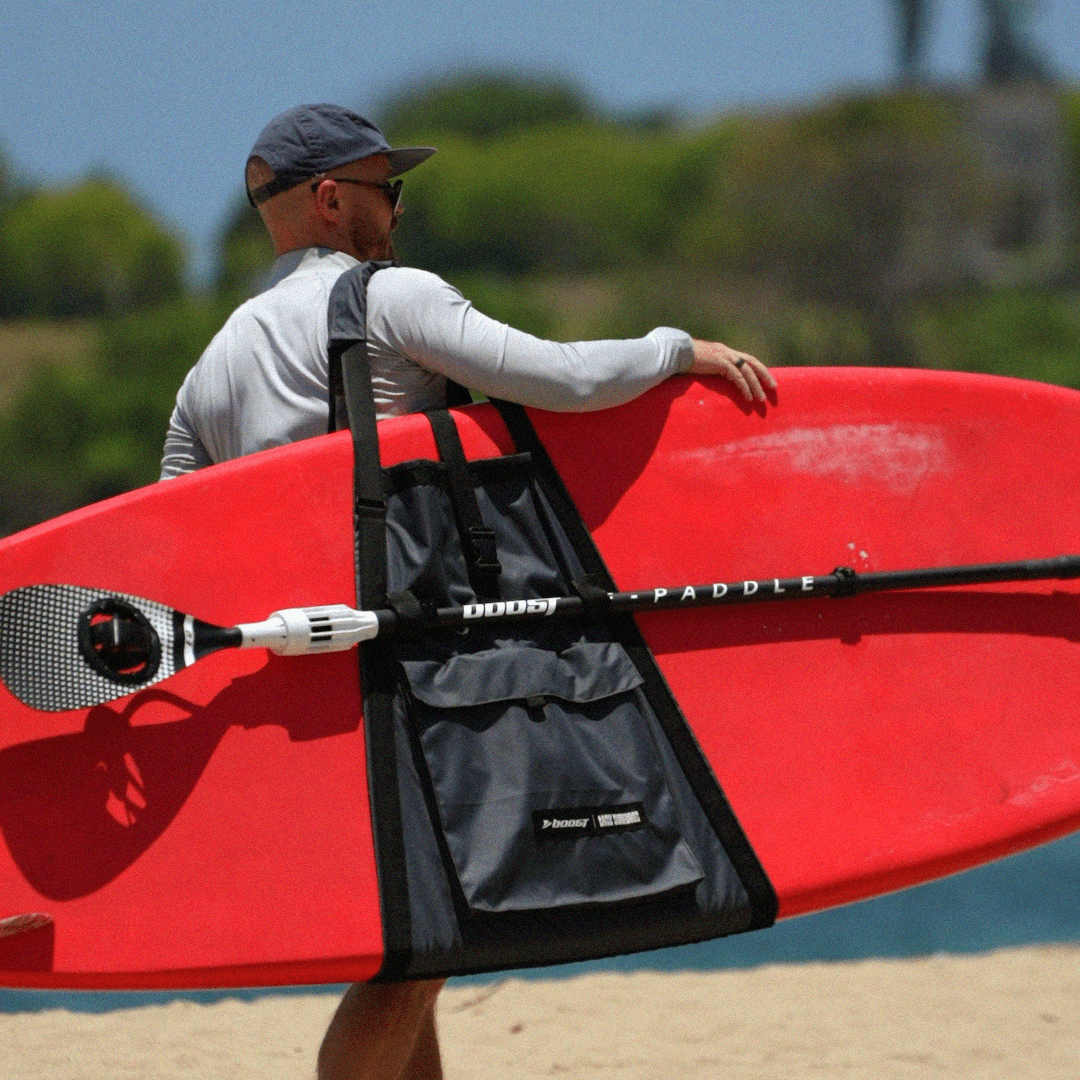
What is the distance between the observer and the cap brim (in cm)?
250

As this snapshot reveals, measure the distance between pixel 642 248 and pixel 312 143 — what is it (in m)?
26.3

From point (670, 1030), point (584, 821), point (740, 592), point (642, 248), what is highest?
point (740, 592)

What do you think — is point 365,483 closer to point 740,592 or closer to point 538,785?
point 538,785

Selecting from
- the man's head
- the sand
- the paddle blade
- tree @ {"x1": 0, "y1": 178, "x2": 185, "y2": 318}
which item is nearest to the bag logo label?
the paddle blade

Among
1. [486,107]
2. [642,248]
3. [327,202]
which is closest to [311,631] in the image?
[327,202]

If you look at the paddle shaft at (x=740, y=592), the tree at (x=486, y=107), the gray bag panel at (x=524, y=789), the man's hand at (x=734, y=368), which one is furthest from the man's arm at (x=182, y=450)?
the tree at (x=486, y=107)

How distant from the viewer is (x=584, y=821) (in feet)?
7.45

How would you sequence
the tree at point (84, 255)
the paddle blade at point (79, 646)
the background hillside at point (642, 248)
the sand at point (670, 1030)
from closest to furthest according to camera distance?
the paddle blade at point (79, 646), the sand at point (670, 1030), the background hillside at point (642, 248), the tree at point (84, 255)

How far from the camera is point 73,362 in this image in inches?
910

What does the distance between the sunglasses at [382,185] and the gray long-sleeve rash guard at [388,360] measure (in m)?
0.10

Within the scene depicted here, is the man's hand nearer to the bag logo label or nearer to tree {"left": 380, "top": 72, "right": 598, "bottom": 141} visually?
the bag logo label

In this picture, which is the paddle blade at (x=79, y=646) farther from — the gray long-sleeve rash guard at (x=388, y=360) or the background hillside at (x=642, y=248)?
the background hillside at (x=642, y=248)

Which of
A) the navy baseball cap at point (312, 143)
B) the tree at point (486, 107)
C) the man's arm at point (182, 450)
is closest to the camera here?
the navy baseball cap at point (312, 143)

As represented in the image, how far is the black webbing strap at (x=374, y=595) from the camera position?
7.49 ft
